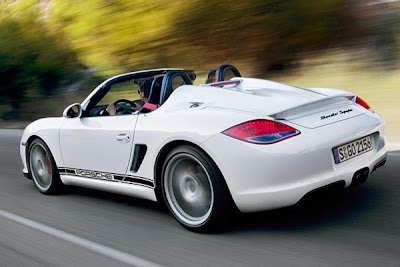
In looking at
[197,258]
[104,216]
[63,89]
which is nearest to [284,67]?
[63,89]

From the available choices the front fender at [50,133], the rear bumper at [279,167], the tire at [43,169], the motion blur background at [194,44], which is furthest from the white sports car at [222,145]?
the motion blur background at [194,44]

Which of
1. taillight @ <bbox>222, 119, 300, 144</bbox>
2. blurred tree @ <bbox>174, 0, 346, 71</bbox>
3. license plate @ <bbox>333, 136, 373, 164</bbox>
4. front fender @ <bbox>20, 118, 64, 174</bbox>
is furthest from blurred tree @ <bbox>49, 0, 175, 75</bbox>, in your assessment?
taillight @ <bbox>222, 119, 300, 144</bbox>

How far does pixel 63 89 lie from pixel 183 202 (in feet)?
45.5

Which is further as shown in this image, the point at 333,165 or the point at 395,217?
the point at 395,217

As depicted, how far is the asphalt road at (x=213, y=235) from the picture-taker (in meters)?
3.62

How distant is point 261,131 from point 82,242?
1.66m

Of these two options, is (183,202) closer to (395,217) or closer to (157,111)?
(157,111)

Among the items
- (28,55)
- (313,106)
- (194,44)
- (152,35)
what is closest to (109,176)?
(313,106)

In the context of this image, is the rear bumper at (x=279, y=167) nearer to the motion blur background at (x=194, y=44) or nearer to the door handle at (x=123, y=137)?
the door handle at (x=123, y=137)

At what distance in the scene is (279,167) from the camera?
3.68 metres

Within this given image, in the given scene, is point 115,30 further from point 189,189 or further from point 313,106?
point 313,106

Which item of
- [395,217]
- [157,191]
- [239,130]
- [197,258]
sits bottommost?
[395,217]

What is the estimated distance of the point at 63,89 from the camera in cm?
1738

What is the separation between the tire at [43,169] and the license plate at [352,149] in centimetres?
311
